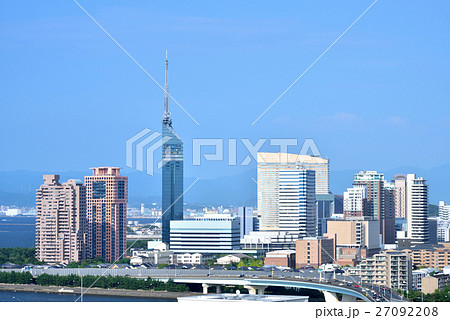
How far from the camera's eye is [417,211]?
22000 mm

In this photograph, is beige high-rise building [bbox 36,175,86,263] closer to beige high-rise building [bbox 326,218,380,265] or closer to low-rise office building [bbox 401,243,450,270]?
beige high-rise building [bbox 326,218,380,265]

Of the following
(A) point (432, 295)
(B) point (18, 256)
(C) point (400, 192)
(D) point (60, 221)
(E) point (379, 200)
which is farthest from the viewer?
(C) point (400, 192)

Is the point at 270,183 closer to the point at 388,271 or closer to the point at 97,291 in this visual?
the point at 388,271

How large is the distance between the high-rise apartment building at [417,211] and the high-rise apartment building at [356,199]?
130 cm

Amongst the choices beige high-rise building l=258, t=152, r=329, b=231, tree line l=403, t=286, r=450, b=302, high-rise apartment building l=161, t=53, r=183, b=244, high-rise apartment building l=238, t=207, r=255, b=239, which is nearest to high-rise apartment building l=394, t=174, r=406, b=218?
beige high-rise building l=258, t=152, r=329, b=231

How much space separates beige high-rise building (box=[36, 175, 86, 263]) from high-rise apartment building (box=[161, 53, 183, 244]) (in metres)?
2.29

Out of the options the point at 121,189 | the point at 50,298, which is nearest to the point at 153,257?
the point at 121,189

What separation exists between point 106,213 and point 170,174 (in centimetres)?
228

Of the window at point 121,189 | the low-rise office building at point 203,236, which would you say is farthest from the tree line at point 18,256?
the low-rise office building at point 203,236

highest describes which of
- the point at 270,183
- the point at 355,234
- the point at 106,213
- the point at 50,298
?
the point at 270,183

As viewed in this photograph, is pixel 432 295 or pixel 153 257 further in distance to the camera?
pixel 153 257

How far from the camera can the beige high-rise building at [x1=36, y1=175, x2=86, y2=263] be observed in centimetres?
A: 1605

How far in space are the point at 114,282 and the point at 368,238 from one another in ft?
30.4
